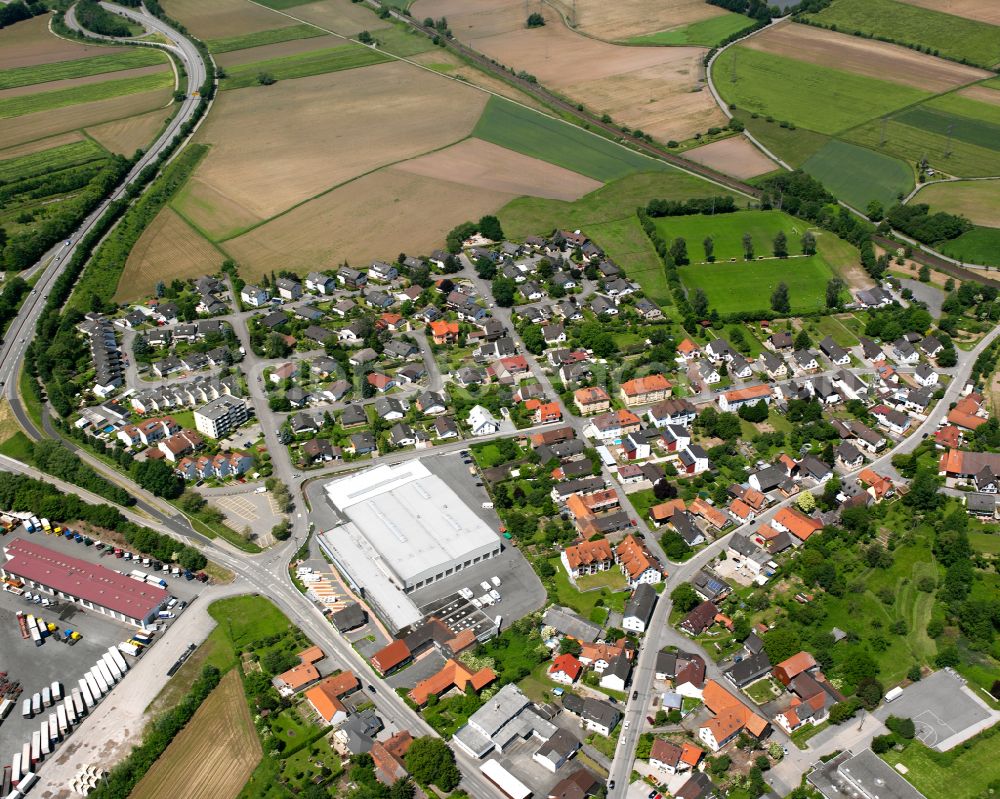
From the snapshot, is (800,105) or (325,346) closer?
(325,346)

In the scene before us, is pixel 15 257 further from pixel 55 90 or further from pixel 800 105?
pixel 800 105

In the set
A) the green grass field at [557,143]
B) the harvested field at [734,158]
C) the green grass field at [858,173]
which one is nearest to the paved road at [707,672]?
the green grass field at [858,173]

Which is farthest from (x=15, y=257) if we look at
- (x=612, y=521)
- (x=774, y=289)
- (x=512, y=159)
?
(x=774, y=289)

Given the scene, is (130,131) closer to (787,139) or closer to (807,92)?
(787,139)

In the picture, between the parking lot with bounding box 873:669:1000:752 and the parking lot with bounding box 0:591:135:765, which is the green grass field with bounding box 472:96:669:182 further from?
the parking lot with bounding box 0:591:135:765

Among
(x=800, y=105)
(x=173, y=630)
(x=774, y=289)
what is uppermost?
(x=800, y=105)

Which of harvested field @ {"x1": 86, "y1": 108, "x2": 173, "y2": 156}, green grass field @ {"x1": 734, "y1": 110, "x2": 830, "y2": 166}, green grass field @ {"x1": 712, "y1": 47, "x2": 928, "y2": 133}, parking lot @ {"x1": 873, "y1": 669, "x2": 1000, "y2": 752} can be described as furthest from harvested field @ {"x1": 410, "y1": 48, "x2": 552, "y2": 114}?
parking lot @ {"x1": 873, "y1": 669, "x2": 1000, "y2": 752}
